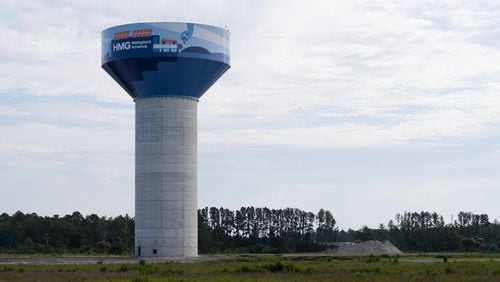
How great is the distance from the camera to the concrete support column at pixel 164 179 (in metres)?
72.5

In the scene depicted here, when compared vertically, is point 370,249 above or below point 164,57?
below

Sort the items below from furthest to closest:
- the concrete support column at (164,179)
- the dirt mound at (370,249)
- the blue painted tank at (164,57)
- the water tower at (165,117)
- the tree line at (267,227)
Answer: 1. the tree line at (267,227)
2. the dirt mound at (370,249)
3. the concrete support column at (164,179)
4. the water tower at (165,117)
5. the blue painted tank at (164,57)

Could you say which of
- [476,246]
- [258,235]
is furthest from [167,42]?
[258,235]

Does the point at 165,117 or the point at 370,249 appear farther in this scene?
the point at 370,249

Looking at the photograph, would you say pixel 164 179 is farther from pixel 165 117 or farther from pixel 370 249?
pixel 370 249

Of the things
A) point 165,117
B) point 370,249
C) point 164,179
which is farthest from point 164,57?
point 370,249

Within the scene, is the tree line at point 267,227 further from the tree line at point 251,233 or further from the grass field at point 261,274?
the grass field at point 261,274

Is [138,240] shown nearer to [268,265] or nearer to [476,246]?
[268,265]

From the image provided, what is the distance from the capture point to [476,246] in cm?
10944

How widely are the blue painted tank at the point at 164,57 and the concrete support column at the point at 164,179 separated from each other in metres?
1.46

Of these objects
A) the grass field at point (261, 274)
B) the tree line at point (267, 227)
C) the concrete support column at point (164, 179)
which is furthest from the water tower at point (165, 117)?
the tree line at point (267, 227)

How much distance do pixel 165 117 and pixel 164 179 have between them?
539 cm

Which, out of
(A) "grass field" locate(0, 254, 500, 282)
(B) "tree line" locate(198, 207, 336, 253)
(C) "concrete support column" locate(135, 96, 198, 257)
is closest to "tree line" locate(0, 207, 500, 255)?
(B) "tree line" locate(198, 207, 336, 253)

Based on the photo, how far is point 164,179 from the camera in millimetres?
72500
